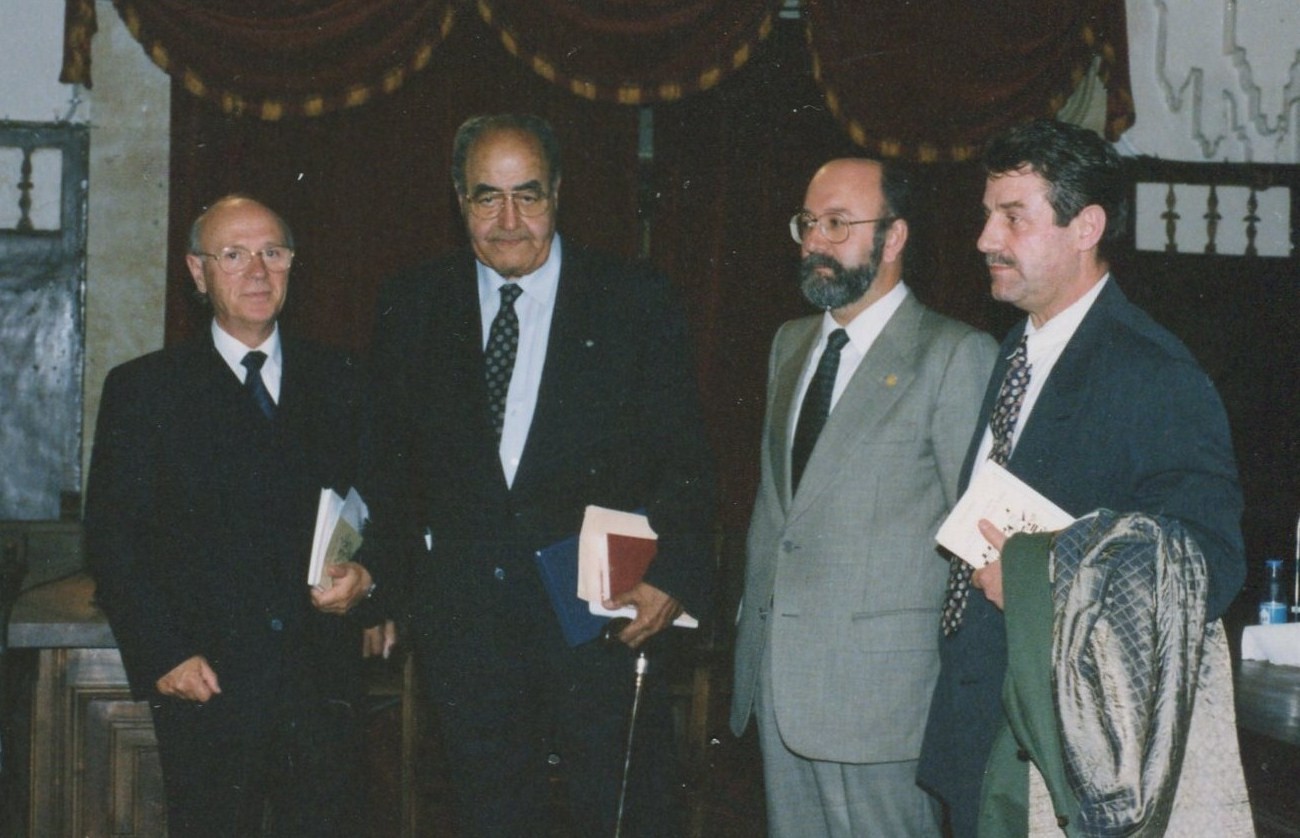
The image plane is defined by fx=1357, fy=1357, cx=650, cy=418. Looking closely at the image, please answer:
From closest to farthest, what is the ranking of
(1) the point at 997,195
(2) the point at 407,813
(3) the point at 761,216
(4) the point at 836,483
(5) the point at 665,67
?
(1) the point at 997,195
(4) the point at 836,483
(2) the point at 407,813
(5) the point at 665,67
(3) the point at 761,216

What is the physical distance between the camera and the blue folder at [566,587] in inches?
102

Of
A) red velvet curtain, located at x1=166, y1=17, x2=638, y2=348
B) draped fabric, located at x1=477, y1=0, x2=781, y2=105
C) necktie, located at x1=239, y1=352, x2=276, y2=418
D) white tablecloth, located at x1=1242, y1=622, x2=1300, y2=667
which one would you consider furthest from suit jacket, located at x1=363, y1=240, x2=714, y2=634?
red velvet curtain, located at x1=166, y1=17, x2=638, y2=348

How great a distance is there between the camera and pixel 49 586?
396cm

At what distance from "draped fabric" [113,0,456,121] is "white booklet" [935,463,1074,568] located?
313 cm

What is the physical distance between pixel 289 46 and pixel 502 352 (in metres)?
2.34

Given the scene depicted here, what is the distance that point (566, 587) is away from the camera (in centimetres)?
261

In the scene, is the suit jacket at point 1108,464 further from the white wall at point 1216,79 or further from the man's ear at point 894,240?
the white wall at point 1216,79

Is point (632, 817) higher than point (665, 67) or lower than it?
lower

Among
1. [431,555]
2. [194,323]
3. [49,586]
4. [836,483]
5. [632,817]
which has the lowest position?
[632,817]

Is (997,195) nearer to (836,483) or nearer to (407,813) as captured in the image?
(836,483)

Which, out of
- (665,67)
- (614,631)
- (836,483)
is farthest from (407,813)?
(665,67)

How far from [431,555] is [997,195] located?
1290 millimetres

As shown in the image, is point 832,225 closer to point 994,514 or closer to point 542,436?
point 542,436

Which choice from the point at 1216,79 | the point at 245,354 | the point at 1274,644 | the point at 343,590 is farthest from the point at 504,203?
the point at 1216,79
